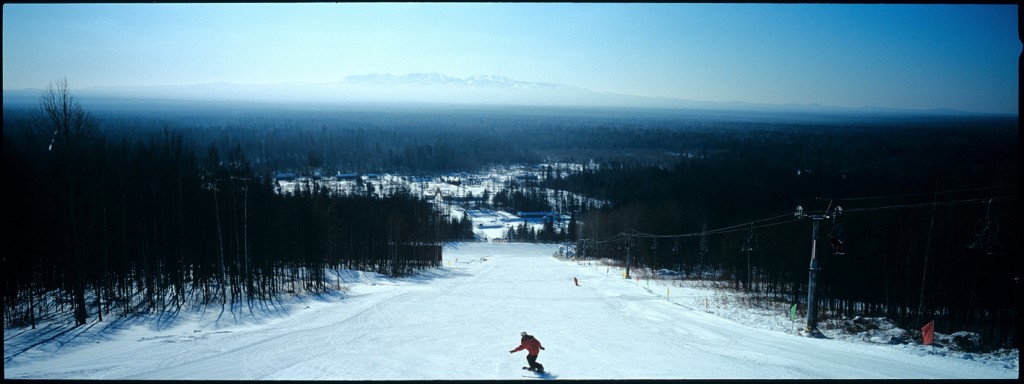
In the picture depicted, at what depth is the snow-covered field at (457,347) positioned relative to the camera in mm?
11930

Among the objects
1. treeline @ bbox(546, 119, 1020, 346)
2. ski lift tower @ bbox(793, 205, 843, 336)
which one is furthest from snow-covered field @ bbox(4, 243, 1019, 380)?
treeline @ bbox(546, 119, 1020, 346)

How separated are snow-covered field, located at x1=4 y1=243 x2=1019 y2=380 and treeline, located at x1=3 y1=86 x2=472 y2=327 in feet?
9.75

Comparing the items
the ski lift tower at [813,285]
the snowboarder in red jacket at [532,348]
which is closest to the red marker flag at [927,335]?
the ski lift tower at [813,285]

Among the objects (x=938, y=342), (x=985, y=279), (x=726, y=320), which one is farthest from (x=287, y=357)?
(x=985, y=279)

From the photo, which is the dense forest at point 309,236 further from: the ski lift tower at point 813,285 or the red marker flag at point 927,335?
the red marker flag at point 927,335

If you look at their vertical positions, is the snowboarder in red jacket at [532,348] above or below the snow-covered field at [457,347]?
above

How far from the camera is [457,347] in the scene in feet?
47.8

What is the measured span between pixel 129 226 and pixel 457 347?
23.7 m

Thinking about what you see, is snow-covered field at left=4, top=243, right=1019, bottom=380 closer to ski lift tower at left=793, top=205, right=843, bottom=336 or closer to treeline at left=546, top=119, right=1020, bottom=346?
ski lift tower at left=793, top=205, right=843, bottom=336

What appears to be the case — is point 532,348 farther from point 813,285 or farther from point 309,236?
point 309,236

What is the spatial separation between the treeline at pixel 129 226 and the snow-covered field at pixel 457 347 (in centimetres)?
297

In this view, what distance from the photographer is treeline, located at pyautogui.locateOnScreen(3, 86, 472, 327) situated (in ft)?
54.4

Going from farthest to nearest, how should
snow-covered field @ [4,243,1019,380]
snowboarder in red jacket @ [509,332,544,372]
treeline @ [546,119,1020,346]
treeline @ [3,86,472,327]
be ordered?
treeline @ [546,119,1020,346], treeline @ [3,86,472,327], snow-covered field @ [4,243,1019,380], snowboarder in red jacket @ [509,332,544,372]

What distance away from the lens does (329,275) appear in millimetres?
36938
